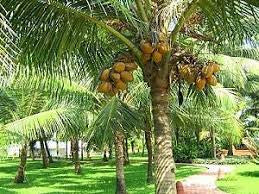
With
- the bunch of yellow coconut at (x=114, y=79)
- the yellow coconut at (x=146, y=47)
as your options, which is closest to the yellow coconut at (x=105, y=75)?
the bunch of yellow coconut at (x=114, y=79)

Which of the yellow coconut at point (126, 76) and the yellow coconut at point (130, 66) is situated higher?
the yellow coconut at point (130, 66)

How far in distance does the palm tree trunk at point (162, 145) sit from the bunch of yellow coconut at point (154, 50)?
340mm

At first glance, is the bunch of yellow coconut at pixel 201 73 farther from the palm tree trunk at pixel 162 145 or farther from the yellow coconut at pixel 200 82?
the palm tree trunk at pixel 162 145

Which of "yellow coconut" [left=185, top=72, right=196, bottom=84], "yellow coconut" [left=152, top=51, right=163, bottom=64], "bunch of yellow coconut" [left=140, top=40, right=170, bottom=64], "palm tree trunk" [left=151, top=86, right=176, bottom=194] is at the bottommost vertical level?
"palm tree trunk" [left=151, top=86, right=176, bottom=194]

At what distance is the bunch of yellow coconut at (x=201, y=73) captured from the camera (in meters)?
5.16

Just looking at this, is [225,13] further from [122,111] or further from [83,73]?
[122,111]

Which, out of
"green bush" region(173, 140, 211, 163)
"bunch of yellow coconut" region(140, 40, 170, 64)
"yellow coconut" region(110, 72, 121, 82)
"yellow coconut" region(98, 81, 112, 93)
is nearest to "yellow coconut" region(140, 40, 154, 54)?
"bunch of yellow coconut" region(140, 40, 170, 64)

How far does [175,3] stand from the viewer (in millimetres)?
4809

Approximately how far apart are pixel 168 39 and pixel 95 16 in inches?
28.9

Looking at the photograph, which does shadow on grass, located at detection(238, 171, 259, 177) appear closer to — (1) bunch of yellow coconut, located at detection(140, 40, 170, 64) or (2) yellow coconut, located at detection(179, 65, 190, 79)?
(2) yellow coconut, located at detection(179, 65, 190, 79)

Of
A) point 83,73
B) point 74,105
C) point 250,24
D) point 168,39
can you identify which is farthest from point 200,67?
point 74,105

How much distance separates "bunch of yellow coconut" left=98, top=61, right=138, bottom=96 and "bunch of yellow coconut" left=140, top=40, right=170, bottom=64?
25 centimetres

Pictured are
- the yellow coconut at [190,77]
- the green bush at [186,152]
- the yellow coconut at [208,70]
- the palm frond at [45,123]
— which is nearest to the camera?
the yellow coconut at [208,70]

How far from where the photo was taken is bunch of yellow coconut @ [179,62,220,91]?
516 cm
